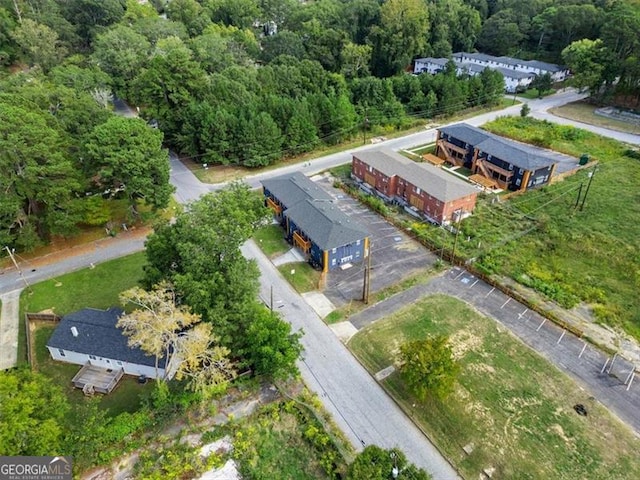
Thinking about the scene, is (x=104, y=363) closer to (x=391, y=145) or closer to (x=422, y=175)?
(x=422, y=175)

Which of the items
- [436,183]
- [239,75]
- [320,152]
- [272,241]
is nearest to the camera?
[272,241]

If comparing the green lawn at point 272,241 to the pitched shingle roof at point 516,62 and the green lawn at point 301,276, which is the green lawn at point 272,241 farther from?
the pitched shingle roof at point 516,62

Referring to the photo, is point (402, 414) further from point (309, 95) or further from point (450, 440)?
point (309, 95)

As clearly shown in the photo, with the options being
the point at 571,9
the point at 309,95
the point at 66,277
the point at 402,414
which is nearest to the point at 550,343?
the point at 402,414

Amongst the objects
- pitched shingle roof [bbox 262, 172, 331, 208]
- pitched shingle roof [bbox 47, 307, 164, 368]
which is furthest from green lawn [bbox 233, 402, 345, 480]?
pitched shingle roof [bbox 262, 172, 331, 208]

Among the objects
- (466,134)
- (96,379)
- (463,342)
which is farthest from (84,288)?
(466,134)

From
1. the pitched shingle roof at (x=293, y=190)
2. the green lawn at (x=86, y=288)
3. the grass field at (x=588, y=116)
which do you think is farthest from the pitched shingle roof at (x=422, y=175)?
the grass field at (x=588, y=116)
